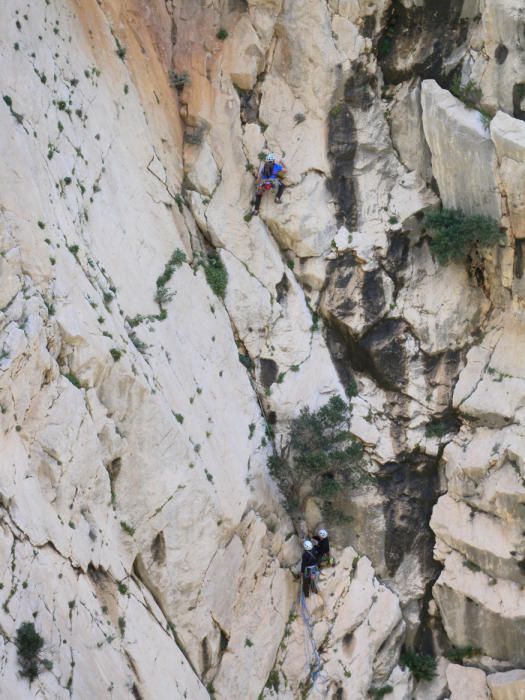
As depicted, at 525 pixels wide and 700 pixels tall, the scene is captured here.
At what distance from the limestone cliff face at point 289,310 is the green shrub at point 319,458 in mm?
319

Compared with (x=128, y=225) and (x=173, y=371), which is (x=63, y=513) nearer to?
(x=173, y=371)

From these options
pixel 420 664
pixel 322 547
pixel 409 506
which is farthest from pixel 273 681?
→ pixel 409 506

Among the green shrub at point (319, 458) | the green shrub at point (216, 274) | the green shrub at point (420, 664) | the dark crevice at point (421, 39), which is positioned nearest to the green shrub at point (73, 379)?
the green shrub at point (216, 274)

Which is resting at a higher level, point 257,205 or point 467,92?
point 467,92

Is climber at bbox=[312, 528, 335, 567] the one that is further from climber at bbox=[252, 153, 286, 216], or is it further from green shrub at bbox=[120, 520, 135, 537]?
climber at bbox=[252, 153, 286, 216]

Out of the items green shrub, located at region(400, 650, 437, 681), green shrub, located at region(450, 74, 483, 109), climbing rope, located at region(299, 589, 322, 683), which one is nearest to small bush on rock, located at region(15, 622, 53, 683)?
climbing rope, located at region(299, 589, 322, 683)

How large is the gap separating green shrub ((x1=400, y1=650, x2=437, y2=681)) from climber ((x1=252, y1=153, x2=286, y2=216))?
10069 millimetres

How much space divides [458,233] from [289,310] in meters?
3.91

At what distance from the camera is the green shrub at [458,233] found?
19094 mm

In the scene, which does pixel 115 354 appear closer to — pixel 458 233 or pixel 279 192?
pixel 279 192

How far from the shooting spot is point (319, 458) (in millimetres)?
18188

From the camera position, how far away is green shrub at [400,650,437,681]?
19.4 m

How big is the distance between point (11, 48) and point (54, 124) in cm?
137

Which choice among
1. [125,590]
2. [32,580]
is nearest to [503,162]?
[125,590]
